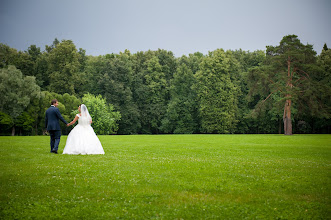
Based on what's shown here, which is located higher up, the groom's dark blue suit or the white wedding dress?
the groom's dark blue suit

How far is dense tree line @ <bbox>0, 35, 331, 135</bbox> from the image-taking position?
201ft

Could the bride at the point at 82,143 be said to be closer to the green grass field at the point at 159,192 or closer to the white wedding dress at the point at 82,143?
the white wedding dress at the point at 82,143

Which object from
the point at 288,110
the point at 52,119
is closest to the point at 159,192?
the point at 52,119

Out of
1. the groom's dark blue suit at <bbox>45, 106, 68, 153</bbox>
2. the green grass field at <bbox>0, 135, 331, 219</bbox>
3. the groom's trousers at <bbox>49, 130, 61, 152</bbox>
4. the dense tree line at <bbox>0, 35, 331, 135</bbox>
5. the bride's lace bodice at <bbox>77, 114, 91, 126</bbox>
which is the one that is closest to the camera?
the green grass field at <bbox>0, 135, 331, 219</bbox>

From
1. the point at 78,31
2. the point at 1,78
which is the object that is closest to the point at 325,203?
the point at 1,78

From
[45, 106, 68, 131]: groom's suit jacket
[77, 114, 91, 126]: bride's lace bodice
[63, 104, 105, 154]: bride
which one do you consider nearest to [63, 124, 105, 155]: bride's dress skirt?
[63, 104, 105, 154]: bride

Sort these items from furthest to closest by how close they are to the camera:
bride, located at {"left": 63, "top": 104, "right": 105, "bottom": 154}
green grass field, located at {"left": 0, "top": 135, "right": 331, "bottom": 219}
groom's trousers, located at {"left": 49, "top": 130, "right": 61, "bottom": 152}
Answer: groom's trousers, located at {"left": 49, "top": 130, "right": 61, "bottom": 152} < bride, located at {"left": 63, "top": 104, "right": 105, "bottom": 154} < green grass field, located at {"left": 0, "top": 135, "right": 331, "bottom": 219}

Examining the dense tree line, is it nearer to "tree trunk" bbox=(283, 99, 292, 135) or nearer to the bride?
"tree trunk" bbox=(283, 99, 292, 135)

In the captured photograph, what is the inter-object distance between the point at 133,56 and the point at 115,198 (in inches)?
3236

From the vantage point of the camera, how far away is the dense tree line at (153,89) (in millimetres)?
61250

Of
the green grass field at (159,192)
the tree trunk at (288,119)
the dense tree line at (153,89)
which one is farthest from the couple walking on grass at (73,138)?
the tree trunk at (288,119)

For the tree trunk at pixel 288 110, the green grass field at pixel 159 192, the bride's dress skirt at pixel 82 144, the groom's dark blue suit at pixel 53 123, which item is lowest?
the green grass field at pixel 159 192

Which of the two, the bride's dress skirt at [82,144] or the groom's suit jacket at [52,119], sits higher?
the groom's suit jacket at [52,119]

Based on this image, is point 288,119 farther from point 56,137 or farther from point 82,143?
point 56,137
